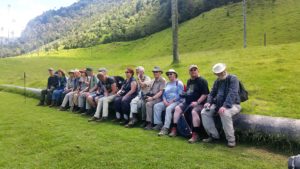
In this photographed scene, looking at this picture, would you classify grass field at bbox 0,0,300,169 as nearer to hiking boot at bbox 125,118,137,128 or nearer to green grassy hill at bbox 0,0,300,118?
green grassy hill at bbox 0,0,300,118

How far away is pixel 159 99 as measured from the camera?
11.2 m

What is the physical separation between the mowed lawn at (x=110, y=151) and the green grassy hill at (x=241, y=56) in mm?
2509

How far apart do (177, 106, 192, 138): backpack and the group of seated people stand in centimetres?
15

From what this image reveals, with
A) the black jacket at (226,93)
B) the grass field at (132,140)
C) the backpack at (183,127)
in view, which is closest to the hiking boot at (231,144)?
the grass field at (132,140)

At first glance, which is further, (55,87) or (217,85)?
(55,87)

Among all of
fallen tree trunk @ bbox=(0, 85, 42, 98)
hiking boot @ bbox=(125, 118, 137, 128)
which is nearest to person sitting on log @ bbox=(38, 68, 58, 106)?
fallen tree trunk @ bbox=(0, 85, 42, 98)

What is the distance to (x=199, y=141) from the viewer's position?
30.0 feet

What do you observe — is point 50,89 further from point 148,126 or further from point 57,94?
point 148,126

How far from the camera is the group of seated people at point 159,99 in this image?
902cm

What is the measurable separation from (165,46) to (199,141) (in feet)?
186

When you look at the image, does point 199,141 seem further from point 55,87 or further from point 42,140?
point 55,87

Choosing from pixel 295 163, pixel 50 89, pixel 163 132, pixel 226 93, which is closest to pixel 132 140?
pixel 163 132

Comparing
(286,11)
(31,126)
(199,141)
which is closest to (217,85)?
(199,141)

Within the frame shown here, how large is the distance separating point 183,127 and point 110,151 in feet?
7.68
